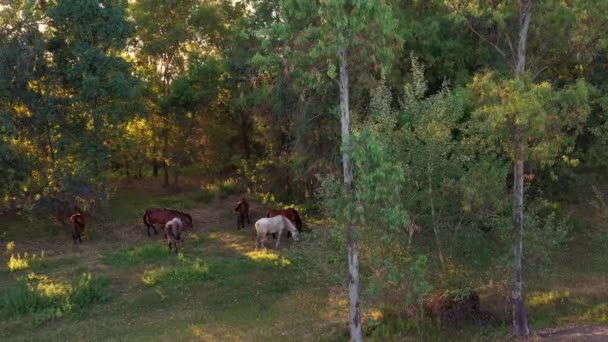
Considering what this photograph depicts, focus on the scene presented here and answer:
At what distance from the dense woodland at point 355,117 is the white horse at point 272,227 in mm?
2479

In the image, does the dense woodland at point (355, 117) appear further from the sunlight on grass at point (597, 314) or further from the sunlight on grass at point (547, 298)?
the sunlight on grass at point (597, 314)

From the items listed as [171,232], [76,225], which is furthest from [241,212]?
[76,225]

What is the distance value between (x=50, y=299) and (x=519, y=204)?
46.3ft

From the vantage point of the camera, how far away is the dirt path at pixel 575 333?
1411cm

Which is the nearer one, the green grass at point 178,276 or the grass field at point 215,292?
the grass field at point 215,292

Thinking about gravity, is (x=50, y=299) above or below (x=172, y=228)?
below

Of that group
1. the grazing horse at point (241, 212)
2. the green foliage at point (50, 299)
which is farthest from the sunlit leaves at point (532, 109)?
the grazing horse at point (241, 212)

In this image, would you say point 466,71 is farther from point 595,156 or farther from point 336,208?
point 336,208

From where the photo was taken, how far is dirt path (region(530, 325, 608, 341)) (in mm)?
14109

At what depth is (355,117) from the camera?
523 inches

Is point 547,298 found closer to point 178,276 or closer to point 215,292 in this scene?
point 215,292

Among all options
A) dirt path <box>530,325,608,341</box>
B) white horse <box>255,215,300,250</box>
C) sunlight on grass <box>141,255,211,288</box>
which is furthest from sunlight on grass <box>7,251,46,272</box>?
dirt path <box>530,325,608,341</box>

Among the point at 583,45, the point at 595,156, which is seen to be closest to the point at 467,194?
the point at 583,45

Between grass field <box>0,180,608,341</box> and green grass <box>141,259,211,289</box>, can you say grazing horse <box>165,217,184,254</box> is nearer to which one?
grass field <box>0,180,608,341</box>
